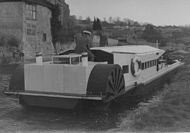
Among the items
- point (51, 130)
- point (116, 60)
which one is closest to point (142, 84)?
point (116, 60)

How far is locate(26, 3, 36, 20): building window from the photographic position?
32.2 metres

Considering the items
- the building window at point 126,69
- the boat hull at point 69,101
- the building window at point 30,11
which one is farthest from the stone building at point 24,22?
the boat hull at point 69,101

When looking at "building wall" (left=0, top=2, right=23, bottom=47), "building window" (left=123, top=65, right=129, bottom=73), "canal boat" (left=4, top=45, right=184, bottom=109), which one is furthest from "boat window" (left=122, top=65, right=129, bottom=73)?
"building wall" (left=0, top=2, right=23, bottom=47)

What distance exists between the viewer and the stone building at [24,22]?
102ft

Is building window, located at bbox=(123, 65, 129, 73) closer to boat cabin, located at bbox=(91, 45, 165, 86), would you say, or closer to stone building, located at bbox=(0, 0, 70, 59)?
boat cabin, located at bbox=(91, 45, 165, 86)

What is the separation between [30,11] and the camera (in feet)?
108

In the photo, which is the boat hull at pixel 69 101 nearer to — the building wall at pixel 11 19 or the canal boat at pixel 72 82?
the canal boat at pixel 72 82

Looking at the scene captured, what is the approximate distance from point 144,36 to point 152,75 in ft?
136

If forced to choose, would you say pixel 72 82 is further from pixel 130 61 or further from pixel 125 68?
pixel 130 61

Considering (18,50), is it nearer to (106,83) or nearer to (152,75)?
(152,75)

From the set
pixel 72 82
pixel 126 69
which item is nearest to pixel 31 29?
pixel 126 69

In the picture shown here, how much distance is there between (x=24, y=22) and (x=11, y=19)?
1.38m

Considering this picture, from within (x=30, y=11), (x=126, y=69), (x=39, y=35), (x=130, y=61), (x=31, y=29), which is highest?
(x=30, y=11)

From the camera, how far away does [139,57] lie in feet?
41.3
